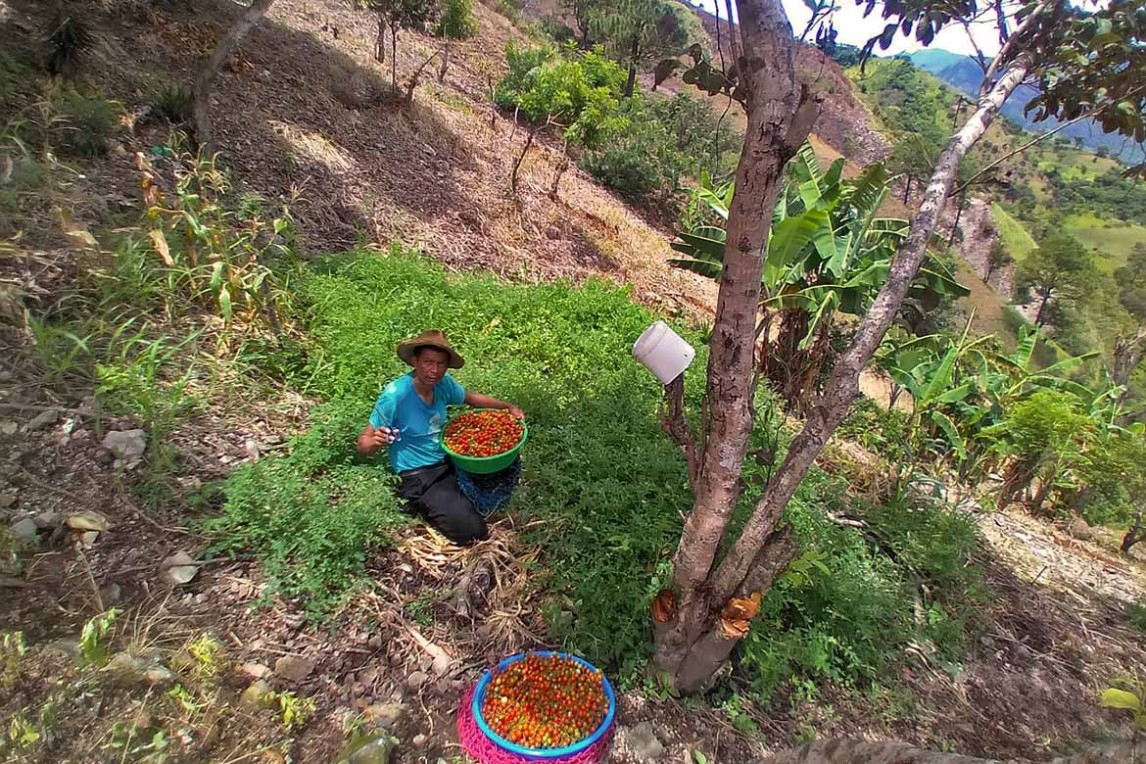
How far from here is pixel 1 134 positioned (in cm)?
376

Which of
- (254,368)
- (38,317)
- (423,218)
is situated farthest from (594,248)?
(38,317)

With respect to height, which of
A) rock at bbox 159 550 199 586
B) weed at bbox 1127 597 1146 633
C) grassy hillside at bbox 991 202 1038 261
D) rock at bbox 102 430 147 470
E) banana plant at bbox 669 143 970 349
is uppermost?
grassy hillside at bbox 991 202 1038 261

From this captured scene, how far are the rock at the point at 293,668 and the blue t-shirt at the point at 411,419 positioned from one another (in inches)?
37.1

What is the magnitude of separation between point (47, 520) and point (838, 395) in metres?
2.99

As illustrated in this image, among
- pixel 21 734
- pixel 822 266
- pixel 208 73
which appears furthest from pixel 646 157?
pixel 21 734

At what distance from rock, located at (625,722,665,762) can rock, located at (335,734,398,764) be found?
837mm

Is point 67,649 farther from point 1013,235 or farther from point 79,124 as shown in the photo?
point 1013,235

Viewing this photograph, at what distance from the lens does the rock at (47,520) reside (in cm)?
236

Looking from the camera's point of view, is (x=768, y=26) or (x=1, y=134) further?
(x=1, y=134)

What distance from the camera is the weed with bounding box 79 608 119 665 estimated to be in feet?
6.34

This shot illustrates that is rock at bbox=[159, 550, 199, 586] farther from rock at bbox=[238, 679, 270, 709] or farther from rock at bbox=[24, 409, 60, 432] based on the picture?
rock at bbox=[24, 409, 60, 432]

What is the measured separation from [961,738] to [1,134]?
20.2 feet

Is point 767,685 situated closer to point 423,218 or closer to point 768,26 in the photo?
point 768,26

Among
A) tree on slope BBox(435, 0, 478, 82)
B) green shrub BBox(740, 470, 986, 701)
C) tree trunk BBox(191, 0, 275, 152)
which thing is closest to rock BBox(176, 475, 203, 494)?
green shrub BBox(740, 470, 986, 701)
